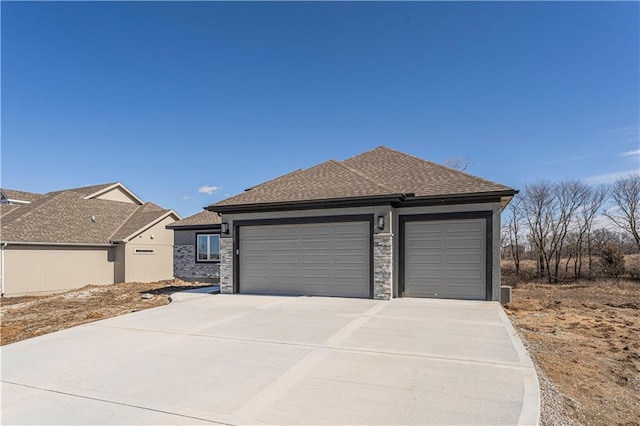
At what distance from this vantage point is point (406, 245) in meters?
10.5

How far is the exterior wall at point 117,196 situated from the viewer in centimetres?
2331

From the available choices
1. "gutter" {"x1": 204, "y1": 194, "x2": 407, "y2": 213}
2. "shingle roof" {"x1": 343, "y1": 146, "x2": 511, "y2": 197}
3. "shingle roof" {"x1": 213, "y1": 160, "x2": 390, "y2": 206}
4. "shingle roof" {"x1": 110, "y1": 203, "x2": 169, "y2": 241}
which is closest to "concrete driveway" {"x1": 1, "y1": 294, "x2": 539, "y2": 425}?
"gutter" {"x1": 204, "y1": 194, "x2": 407, "y2": 213}

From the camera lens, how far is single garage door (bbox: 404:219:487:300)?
9.79 metres

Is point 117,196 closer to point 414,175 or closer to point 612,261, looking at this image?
point 414,175

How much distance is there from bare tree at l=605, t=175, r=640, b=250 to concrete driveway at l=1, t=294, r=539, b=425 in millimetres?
17211

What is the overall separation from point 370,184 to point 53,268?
15362mm

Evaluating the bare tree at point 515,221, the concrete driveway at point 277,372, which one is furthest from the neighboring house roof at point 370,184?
the bare tree at point 515,221

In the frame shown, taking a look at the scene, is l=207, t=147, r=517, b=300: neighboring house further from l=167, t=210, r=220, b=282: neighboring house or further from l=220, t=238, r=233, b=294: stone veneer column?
l=167, t=210, r=220, b=282: neighboring house

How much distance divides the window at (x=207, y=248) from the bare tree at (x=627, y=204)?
2147 cm

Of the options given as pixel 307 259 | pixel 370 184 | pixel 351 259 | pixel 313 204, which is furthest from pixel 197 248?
pixel 370 184

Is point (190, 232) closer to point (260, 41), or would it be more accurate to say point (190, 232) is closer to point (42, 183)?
point (260, 41)

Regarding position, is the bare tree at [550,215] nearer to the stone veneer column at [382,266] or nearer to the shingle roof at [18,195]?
the stone veneer column at [382,266]

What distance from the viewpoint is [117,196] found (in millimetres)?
24359

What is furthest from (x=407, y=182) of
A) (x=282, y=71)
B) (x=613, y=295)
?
(x=613, y=295)
